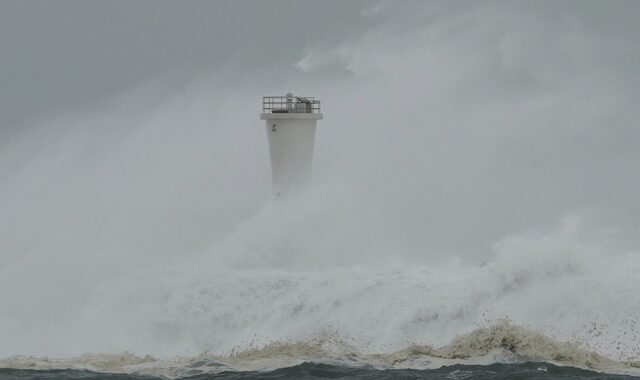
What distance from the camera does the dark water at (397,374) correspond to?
23016 mm

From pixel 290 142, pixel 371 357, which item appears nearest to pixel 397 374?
→ pixel 371 357

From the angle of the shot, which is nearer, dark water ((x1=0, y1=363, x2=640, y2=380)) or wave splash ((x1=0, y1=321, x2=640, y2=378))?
dark water ((x1=0, y1=363, x2=640, y2=380))

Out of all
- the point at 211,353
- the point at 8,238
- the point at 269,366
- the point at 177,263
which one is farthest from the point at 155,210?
the point at 269,366

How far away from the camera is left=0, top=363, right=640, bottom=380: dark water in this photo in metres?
23.0

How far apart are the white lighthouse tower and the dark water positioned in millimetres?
14272

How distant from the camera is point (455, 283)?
28.8 m

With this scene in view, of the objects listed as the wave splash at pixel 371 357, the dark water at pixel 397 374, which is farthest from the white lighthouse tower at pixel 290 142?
the dark water at pixel 397 374

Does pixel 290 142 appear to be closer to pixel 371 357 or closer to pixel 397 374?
pixel 371 357

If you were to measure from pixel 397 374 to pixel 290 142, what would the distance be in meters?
15.8

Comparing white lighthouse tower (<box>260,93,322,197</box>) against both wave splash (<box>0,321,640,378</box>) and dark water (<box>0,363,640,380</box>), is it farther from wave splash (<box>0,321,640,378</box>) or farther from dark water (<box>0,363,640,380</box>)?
dark water (<box>0,363,640,380</box>)

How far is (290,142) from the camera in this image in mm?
38438

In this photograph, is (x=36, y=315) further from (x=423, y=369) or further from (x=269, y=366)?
(x=423, y=369)

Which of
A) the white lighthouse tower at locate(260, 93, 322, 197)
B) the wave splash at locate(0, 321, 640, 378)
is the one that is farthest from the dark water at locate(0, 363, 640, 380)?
the white lighthouse tower at locate(260, 93, 322, 197)

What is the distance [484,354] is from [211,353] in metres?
7.13
